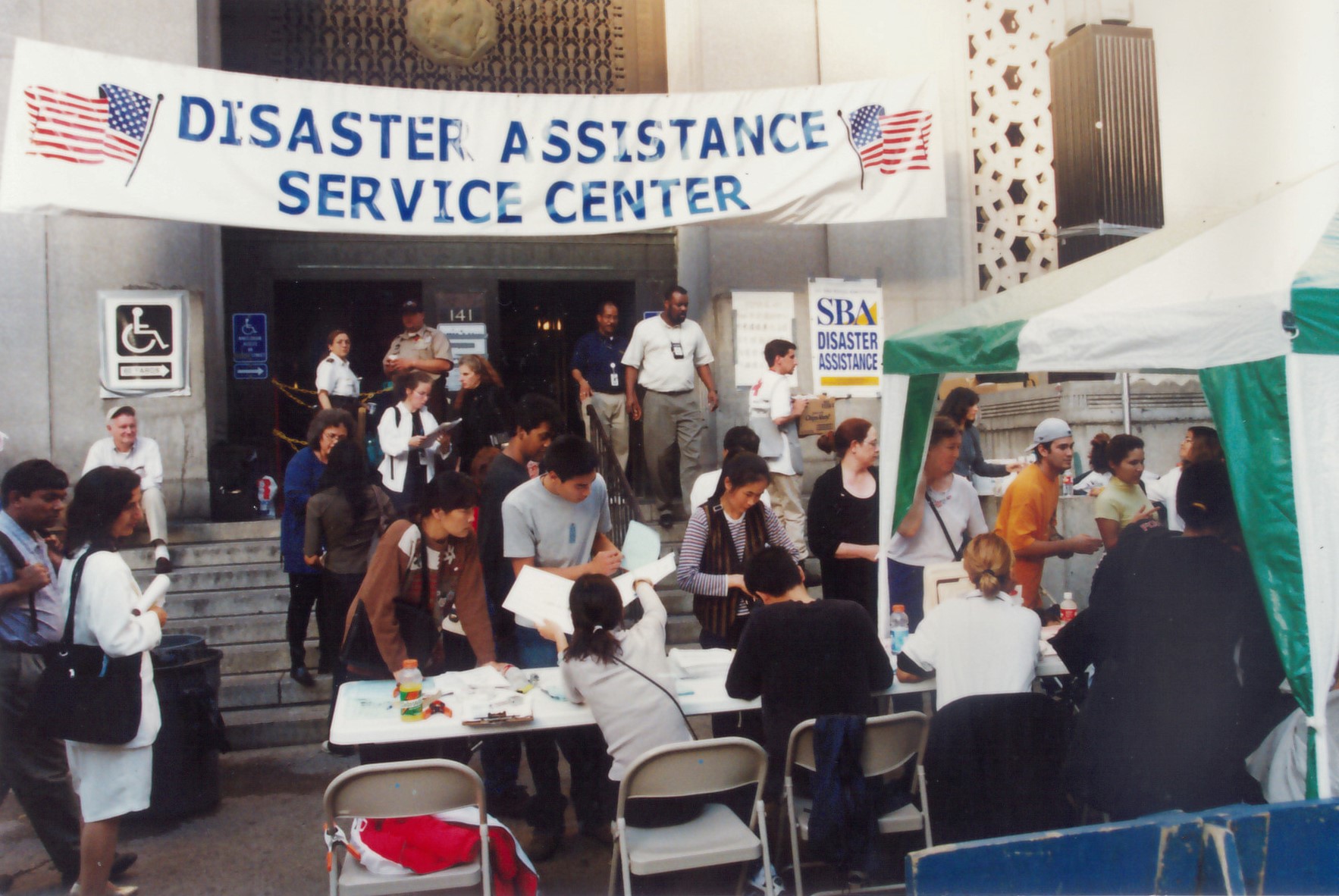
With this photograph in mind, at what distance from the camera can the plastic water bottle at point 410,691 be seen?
13.6 ft

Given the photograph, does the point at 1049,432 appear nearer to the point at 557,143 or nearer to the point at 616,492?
the point at 616,492

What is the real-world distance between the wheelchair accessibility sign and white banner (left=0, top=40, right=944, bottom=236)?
1322 millimetres

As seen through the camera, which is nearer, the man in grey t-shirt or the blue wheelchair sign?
the man in grey t-shirt

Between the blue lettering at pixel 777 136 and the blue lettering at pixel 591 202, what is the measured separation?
1.50 meters

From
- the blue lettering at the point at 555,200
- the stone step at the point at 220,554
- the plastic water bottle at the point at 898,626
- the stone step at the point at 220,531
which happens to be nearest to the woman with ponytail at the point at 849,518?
the plastic water bottle at the point at 898,626

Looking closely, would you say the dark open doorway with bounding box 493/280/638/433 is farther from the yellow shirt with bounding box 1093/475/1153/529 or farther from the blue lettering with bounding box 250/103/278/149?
the yellow shirt with bounding box 1093/475/1153/529

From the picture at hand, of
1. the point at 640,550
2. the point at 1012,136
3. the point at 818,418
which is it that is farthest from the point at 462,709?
the point at 1012,136

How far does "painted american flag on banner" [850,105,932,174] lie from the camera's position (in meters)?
8.53

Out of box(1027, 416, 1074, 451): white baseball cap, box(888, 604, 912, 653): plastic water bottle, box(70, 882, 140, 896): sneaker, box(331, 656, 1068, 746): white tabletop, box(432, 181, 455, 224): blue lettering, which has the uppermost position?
box(432, 181, 455, 224): blue lettering

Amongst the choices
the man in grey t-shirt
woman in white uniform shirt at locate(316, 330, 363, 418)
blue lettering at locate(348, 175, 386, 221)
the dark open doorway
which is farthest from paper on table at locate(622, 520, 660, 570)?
the dark open doorway

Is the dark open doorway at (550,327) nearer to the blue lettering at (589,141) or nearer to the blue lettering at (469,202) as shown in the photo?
the blue lettering at (589,141)

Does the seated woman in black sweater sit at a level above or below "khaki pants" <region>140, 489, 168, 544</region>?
below

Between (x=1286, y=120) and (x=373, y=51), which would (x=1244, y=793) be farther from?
(x=373, y=51)

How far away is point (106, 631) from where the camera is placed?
4008 millimetres
